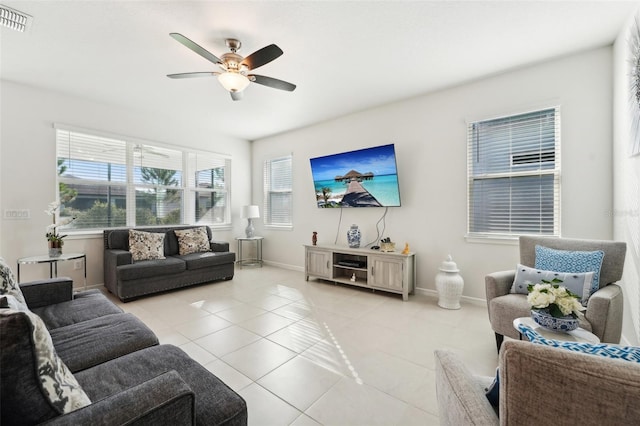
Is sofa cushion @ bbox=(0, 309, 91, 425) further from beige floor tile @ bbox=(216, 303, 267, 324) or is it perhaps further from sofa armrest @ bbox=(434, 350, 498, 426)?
beige floor tile @ bbox=(216, 303, 267, 324)

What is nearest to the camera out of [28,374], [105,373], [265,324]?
[28,374]

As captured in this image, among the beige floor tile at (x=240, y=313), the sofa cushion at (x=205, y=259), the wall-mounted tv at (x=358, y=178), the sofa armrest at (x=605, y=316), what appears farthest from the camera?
the sofa cushion at (x=205, y=259)

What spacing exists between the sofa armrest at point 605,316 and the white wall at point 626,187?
47 cm

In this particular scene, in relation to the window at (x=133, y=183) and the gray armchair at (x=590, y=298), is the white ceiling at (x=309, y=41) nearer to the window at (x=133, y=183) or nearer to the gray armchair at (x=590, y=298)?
the window at (x=133, y=183)

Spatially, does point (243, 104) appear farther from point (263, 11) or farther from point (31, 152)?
point (31, 152)

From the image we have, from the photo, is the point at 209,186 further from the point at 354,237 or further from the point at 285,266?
the point at 354,237

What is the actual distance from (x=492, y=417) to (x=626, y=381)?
36cm

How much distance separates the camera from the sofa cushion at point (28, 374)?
2.35 ft

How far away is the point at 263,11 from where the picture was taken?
2.18 meters

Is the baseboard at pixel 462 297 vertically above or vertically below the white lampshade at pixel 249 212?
below

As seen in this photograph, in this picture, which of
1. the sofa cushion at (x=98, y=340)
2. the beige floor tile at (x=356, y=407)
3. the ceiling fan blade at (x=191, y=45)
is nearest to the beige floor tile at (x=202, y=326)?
the sofa cushion at (x=98, y=340)

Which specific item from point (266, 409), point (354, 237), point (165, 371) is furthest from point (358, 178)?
point (165, 371)

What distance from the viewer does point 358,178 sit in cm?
422

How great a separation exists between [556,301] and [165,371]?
208 cm
